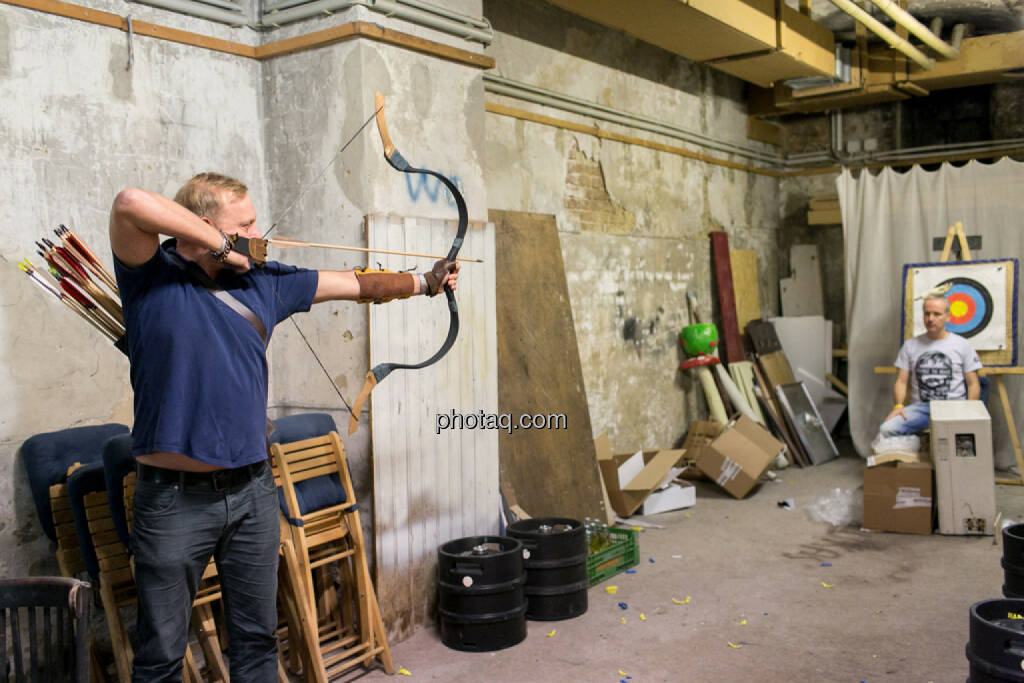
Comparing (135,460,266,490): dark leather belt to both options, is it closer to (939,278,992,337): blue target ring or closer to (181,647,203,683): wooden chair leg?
(181,647,203,683): wooden chair leg

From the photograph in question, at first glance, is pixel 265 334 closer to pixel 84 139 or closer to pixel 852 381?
pixel 84 139

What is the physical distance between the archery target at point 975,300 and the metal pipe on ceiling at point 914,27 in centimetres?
159

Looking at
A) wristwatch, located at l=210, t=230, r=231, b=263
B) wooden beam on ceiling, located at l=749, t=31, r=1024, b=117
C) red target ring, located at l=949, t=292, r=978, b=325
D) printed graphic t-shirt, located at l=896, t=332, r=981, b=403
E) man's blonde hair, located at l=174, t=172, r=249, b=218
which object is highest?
wooden beam on ceiling, located at l=749, t=31, r=1024, b=117

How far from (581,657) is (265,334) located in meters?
1.82

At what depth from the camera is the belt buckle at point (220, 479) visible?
2135 mm

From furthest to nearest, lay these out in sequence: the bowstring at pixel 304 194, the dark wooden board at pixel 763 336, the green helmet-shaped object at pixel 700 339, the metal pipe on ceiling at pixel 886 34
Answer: the dark wooden board at pixel 763 336, the green helmet-shaped object at pixel 700 339, the metal pipe on ceiling at pixel 886 34, the bowstring at pixel 304 194

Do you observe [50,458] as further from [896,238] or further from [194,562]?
[896,238]

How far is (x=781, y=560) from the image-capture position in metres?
4.50

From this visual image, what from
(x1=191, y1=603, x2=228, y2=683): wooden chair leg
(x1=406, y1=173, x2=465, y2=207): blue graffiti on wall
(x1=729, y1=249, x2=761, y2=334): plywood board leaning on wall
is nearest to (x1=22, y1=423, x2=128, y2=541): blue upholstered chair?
(x1=191, y1=603, x2=228, y2=683): wooden chair leg

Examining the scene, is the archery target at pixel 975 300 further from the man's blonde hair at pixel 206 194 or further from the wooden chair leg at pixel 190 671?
the man's blonde hair at pixel 206 194

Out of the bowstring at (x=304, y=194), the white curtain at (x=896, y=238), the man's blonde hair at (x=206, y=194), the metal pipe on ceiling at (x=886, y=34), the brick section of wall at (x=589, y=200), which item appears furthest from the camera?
the white curtain at (x=896, y=238)

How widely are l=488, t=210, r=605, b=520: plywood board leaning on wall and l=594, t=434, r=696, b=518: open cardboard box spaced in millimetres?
377

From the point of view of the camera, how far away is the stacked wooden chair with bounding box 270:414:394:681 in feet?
9.93

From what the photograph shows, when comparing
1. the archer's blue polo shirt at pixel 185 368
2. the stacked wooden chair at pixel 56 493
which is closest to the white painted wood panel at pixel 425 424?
the stacked wooden chair at pixel 56 493
